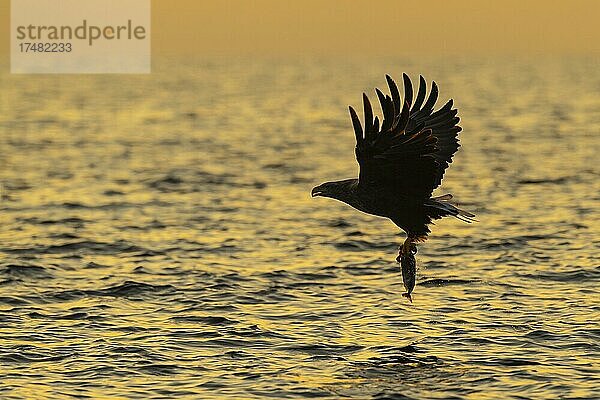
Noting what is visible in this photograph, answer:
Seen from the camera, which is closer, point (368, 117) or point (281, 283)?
point (368, 117)

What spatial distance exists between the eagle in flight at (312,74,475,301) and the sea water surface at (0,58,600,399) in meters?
1.93

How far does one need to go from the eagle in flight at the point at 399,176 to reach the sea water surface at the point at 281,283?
6.33 feet

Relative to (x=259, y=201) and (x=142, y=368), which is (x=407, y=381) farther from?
(x=259, y=201)

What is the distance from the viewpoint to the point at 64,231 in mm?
25484

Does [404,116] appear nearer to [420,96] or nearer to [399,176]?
[399,176]

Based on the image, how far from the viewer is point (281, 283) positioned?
2000 centimetres

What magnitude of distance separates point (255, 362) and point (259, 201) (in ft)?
53.1

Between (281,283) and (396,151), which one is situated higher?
(396,151)

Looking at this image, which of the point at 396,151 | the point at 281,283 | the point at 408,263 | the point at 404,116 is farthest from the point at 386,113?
the point at 281,283

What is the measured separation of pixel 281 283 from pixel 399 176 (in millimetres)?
7201

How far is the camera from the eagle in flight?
41.6 feet

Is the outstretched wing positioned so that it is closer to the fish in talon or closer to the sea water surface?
the fish in talon

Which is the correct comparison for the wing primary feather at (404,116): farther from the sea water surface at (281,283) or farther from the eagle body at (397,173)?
the sea water surface at (281,283)

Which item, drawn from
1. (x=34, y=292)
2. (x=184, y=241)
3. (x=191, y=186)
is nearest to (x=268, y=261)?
(x=184, y=241)
